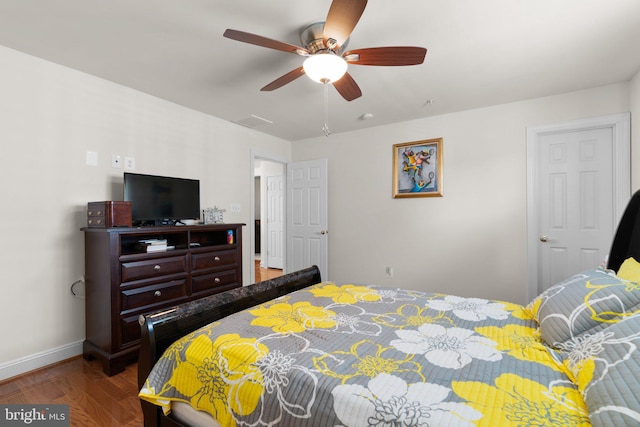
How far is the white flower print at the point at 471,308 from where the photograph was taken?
1595 mm

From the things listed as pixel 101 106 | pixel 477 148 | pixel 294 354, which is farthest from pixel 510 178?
pixel 101 106

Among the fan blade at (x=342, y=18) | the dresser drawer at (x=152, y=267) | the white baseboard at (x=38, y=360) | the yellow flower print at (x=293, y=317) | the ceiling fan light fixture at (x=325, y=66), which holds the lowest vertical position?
the white baseboard at (x=38, y=360)

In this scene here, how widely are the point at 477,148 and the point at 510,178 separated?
0.50 meters

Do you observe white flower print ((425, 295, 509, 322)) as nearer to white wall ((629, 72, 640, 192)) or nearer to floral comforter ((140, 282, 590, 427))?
floral comforter ((140, 282, 590, 427))

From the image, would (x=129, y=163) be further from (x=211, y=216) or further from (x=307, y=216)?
(x=307, y=216)

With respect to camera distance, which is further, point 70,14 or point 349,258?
point 349,258

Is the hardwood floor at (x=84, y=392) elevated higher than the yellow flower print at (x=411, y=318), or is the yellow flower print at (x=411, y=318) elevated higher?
→ the yellow flower print at (x=411, y=318)

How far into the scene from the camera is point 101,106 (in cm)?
279

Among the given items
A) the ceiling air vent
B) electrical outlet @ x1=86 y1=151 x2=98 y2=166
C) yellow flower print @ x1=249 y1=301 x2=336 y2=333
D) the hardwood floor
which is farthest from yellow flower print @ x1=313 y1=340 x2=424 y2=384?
the ceiling air vent

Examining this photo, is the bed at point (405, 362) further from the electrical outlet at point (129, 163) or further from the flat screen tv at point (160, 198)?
the electrical outlet at point (129, 163)

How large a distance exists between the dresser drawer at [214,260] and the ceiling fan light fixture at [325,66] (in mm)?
2054

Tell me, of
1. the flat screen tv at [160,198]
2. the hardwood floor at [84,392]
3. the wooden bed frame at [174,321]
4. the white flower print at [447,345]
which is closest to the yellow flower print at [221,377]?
the wooden bed frame at [174,321]

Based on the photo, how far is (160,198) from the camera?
2.98 m

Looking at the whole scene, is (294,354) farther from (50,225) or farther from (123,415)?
(50,225)
